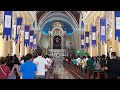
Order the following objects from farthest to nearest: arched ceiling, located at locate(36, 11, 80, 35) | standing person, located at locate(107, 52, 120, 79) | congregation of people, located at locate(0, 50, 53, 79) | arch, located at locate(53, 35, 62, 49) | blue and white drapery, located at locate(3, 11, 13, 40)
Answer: arch, located at locate(53, 35, 62, 49), arched ceiling, located at locate(36, 11, 80, 35), blue and white drapery, located at locate(3, 11, 13, 40), standing person, located at locate(107, 52, 120, 79), congregation of people, located at locate(0, 50, 53, 79)

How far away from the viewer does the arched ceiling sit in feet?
123

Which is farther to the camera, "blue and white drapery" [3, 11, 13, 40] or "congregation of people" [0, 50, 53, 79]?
"blue and white drapery" [3, 11, 13, 40]

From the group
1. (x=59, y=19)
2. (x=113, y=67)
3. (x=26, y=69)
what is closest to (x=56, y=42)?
(x=59, y=19)

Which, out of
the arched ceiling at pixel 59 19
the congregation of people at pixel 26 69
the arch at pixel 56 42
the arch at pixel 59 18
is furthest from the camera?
the arch at pixel 56 42

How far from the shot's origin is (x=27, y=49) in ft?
86.3

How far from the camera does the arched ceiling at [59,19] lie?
3744cm

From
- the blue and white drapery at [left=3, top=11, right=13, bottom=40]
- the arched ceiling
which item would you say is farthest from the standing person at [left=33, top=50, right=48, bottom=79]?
the arched ceiling

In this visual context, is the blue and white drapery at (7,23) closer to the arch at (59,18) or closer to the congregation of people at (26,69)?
the congregation of people at (26,69)

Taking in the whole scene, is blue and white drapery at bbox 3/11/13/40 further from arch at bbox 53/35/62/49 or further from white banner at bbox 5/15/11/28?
arch at bbox 53/35/62/49

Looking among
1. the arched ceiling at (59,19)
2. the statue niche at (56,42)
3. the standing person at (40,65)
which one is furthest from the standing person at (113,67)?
the statue niche at (56,42)
